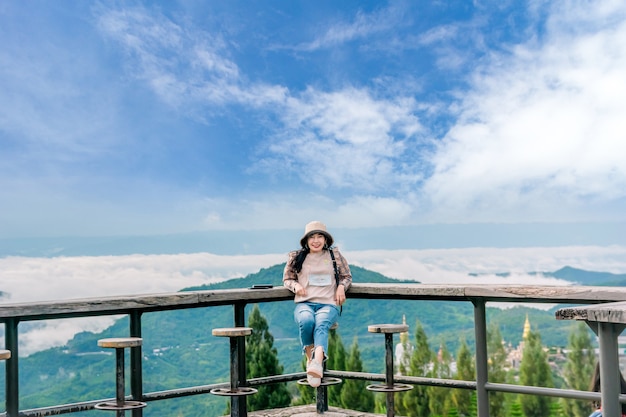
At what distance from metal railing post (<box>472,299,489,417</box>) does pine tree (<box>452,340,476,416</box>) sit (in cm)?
547

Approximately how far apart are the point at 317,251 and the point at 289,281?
301 millimetres

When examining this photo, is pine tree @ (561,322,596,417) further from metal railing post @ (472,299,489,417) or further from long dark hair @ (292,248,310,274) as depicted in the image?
long dark hair @ (292,248,310,274)

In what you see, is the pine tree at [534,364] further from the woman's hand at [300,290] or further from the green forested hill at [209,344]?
the woman's hand at [300,290]

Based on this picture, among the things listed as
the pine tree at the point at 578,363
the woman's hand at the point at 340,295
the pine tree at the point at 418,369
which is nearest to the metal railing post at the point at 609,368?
the woman's hand at the point at 340,295

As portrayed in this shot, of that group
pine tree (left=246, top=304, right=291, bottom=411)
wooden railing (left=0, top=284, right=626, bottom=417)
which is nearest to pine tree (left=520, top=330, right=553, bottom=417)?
pine tree (left=246, top=304, right=291, bottom=411)

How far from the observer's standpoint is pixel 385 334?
5109mm

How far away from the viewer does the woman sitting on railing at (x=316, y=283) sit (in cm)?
518

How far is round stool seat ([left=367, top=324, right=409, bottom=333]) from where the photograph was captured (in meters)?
5.05

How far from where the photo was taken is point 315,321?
204 inches

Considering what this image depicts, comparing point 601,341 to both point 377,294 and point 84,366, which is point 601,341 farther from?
point 84,366

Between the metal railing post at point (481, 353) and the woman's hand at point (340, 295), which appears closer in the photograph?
the metal railing post at point (481, 353)

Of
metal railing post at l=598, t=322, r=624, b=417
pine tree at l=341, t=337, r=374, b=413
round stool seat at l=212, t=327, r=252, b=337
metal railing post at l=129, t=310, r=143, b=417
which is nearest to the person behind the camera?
metal railing post at l=598, t=322, r=624, b=417

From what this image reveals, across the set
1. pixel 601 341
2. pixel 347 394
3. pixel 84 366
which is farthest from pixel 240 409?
pixel 84 366

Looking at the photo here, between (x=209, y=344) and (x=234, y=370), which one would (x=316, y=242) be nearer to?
(x=234, y=370)
